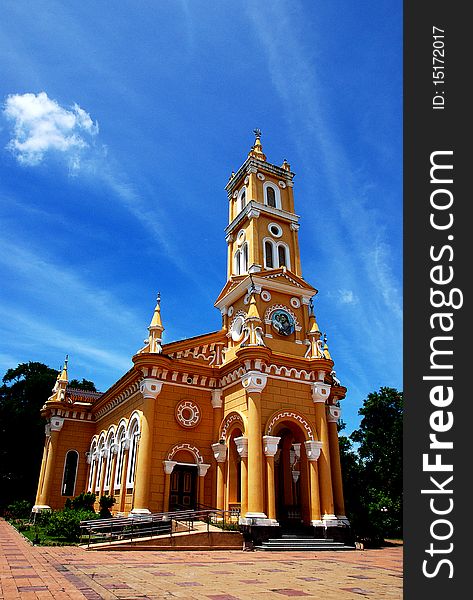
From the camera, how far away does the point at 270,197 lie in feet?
101

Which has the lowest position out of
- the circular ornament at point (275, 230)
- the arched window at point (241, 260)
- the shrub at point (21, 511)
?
→ the shrub at point (21, 511)

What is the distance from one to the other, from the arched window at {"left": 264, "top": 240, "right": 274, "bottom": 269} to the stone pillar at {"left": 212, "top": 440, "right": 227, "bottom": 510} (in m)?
10.7

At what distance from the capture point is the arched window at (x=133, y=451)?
23.1m

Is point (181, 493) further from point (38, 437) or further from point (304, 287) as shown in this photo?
point (38, 437)

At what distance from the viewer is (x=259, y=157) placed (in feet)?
105

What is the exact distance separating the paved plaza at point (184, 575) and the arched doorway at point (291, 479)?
17.9ft

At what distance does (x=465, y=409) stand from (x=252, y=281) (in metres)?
19.7

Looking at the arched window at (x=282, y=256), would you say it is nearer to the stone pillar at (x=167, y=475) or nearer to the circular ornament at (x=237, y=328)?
the circular ornament at (x=237, y=328)

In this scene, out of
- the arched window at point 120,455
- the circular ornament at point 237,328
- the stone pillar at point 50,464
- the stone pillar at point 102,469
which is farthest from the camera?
the stone pillar at point 50,464

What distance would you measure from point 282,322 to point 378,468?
18.5 metres

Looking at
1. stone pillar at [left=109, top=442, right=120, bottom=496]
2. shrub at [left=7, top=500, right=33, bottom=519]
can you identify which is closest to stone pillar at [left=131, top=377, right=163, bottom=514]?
stone pillar at [left=109, top=442, right=120, bottom=496]

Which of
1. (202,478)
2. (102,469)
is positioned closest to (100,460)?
(102,469)

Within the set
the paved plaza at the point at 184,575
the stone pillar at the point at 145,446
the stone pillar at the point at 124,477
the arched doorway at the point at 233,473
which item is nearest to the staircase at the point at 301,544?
the paved plaza at the point at 184,575

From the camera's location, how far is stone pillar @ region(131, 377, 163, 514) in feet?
68.4
